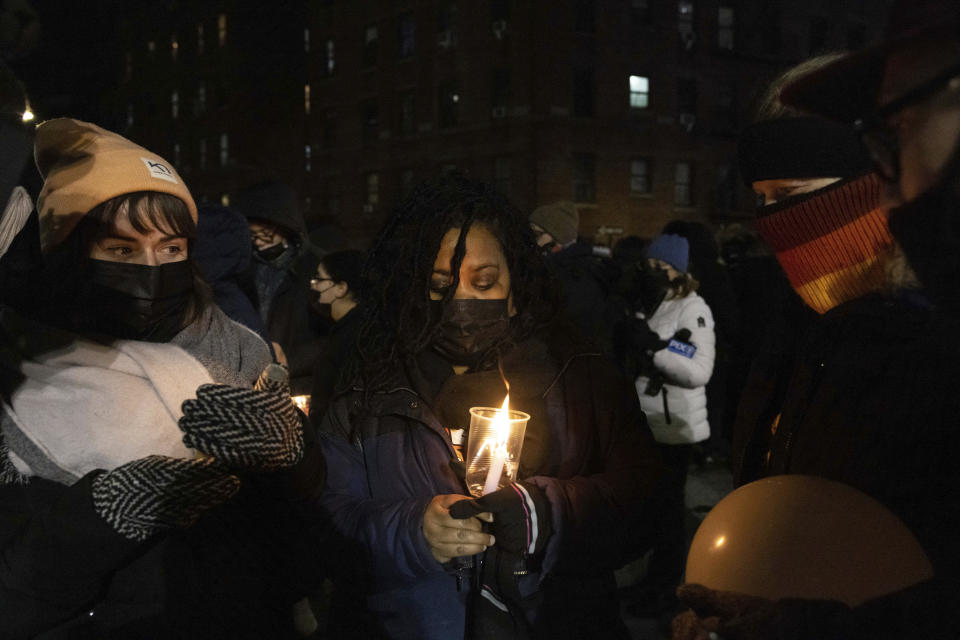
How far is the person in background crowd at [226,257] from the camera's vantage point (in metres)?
3.07

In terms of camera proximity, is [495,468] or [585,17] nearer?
[495,468]

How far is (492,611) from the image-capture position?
6.19ft

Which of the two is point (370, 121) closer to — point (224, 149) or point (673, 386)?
point (224, 149)

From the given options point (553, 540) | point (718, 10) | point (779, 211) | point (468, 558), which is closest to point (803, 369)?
point (779, 211)

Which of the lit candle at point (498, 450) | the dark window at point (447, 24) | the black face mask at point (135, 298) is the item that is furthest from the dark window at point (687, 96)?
the lit candle at point (498, 450)

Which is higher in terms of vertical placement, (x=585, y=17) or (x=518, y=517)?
(x=585, y=17)

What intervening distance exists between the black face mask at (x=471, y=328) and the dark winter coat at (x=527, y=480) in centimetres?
9

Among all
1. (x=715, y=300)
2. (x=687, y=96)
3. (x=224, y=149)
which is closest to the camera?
(x=715, y=300)

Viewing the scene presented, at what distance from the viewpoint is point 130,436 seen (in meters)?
1.73

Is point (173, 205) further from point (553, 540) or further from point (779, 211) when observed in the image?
point (779, 211)

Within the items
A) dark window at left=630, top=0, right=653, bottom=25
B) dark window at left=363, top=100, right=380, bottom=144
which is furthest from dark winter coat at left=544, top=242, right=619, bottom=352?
dark window at left=363, top=100, right=380, bottom=144

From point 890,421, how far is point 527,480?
37.0 inches

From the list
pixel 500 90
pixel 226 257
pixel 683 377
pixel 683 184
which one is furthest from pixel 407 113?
pixel 226 257

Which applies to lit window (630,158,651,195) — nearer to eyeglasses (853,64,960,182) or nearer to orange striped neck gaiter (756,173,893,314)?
orange striped neck gaiter (756,173,893,314)
